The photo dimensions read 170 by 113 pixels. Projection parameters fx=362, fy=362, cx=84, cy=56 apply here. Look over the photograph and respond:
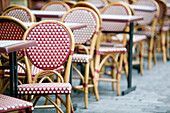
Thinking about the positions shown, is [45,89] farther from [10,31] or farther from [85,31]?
[85,31]

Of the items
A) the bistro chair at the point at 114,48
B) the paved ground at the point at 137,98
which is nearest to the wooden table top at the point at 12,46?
the paved ground at the point at 137,98

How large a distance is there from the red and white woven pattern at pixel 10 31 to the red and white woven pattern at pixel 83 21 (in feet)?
3.12

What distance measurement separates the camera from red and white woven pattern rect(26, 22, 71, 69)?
2889mm

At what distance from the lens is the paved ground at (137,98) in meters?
3.69

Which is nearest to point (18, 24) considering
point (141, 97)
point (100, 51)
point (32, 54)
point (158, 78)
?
point (32, 54)

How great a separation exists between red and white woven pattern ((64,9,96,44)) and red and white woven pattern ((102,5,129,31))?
842mm

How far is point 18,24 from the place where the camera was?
117 inches

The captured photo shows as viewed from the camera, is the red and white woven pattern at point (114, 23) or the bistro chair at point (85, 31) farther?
the red and white woven pattern at point (114, 23)

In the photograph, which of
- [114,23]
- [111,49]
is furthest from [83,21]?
[114,23]

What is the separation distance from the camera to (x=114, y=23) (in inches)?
187

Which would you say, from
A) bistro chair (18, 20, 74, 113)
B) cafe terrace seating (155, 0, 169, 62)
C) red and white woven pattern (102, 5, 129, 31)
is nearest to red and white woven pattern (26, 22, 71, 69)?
bistro chair (18, 20, 74, 113)

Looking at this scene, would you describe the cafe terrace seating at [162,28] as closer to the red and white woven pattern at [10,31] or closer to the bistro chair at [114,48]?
the bistro chair at [114,48]

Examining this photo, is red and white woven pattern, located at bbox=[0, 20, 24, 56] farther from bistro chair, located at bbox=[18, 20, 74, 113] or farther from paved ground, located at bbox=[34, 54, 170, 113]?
paved ground, located at bbox=[34, 54, 170, 113]

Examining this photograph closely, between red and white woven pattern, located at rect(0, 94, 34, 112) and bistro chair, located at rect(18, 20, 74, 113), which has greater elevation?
bistro chair, located at rect(18, 20, 74, 113)
